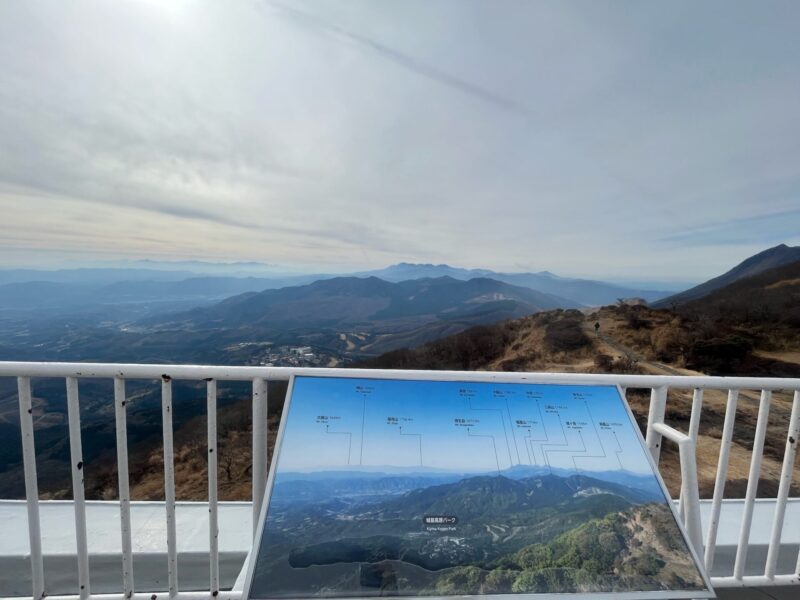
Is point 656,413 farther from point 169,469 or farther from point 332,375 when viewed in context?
point 169,469

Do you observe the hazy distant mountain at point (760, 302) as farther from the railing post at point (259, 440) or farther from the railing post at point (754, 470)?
the railing post at point (259, 440)

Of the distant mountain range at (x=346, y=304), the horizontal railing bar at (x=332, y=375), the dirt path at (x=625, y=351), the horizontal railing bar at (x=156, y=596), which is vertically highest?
the horizontal railing bar at (x=332, y=375)

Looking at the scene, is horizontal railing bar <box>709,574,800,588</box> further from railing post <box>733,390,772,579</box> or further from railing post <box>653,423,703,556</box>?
railing post <box>653,423,703,556</box>

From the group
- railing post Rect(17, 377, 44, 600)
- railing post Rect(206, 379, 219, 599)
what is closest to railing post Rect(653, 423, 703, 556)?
railing post Rect(206, 379, 219, 599)

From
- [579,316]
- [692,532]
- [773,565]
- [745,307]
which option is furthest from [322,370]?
[745,307]

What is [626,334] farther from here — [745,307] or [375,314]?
[375,314]

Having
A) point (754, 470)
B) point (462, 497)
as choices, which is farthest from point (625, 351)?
point (462, 497)

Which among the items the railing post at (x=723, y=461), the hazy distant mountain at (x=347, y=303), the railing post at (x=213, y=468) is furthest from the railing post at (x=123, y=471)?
the hazy distant mountain at (x=347, y=303)
